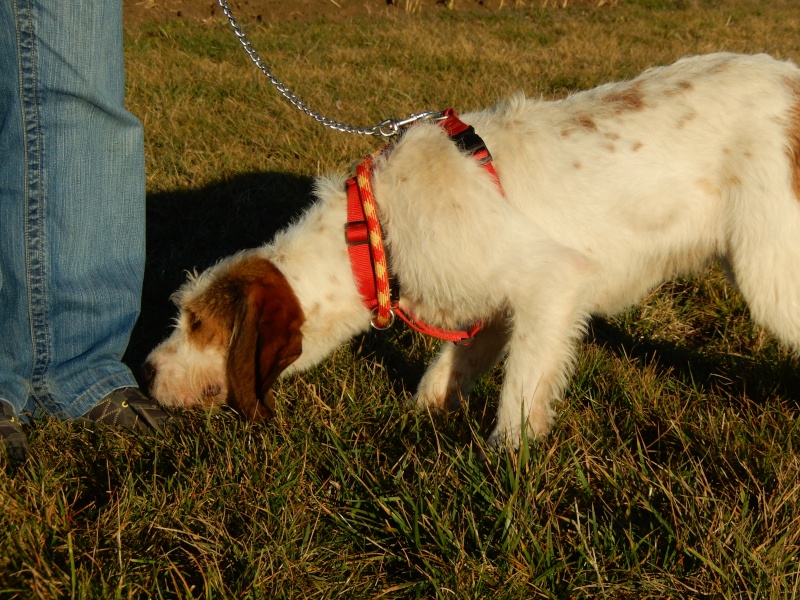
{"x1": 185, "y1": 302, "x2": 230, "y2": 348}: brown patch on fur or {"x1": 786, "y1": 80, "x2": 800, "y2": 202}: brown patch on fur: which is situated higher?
{"x1": 786, "y1": 80, "x2": 800, "y2": 202}: brown patch on fur

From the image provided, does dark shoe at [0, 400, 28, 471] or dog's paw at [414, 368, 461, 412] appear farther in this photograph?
dog's paw at [414, 368, 461, 412]

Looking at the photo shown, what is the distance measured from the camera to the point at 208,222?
4742 millimetres

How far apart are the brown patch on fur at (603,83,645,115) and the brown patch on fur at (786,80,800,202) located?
0.48 metres

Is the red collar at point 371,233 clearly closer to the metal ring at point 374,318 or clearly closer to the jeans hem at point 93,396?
the metal ring at point 374,318

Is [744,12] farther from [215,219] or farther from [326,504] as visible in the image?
[326,504]

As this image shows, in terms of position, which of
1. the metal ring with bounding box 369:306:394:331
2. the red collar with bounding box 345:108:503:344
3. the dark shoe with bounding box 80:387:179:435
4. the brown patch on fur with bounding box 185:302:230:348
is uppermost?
the red collar with bounding box 345:108:503:344

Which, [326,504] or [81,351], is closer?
[326,504]

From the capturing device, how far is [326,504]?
2.35 meters

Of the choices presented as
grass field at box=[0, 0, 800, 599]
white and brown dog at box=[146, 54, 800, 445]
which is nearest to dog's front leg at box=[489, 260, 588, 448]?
white and brown dog at box=[146, 54, 800, 445]

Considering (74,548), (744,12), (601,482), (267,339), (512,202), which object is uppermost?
(744,12)

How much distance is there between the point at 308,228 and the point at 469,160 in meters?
0.61

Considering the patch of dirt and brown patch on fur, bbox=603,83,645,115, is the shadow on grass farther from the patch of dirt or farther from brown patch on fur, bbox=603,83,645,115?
the patch of dirt

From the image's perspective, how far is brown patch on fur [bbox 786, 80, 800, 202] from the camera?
8.84ft

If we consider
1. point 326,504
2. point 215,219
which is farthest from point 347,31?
point 326,504
